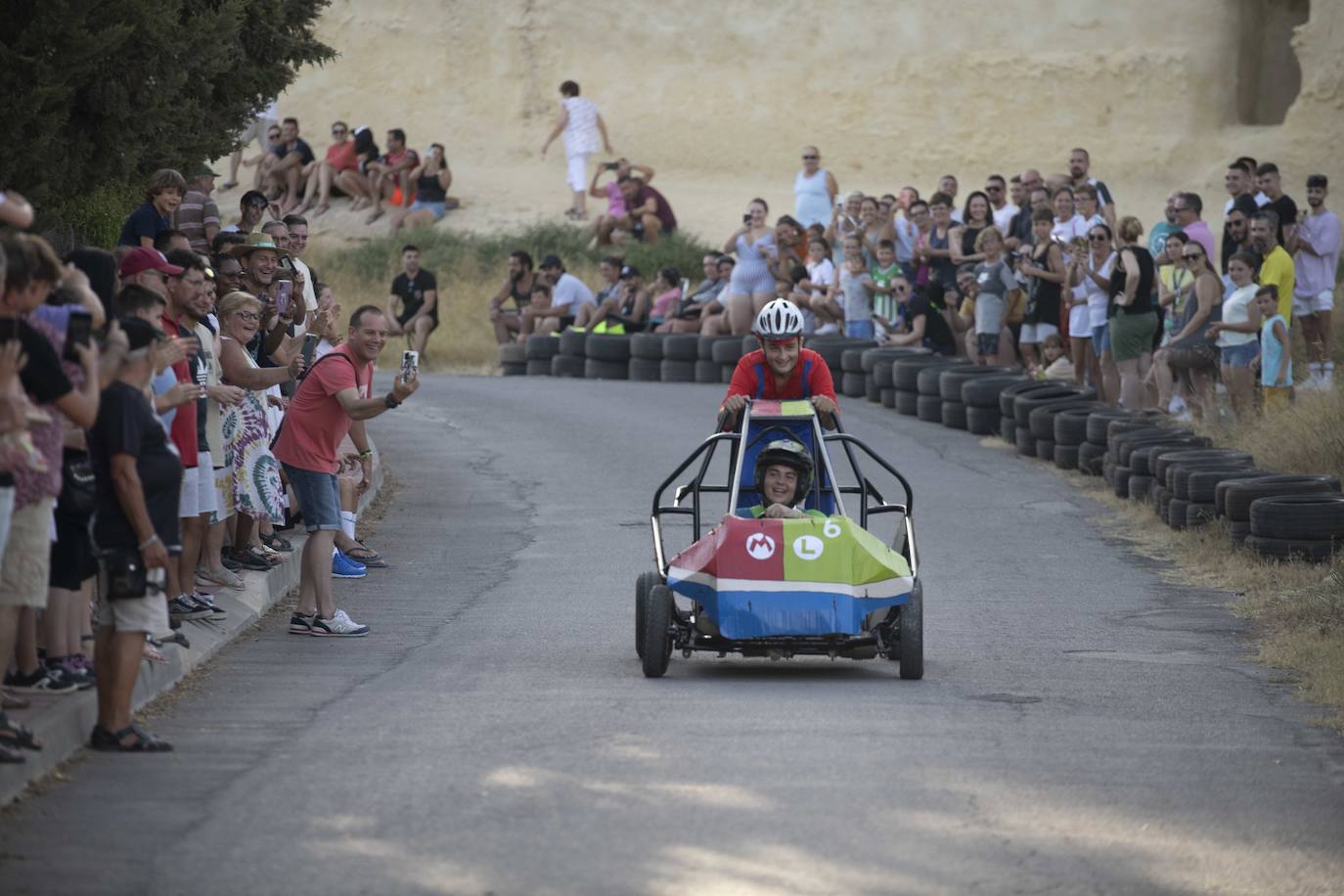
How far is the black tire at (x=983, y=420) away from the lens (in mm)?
22469

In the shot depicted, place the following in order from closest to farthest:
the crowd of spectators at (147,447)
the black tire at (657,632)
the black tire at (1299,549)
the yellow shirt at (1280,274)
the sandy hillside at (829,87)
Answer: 1. the crowd of spectators at (147,447)
2. the black tire at (657,632)
3. the black tire at (1299,549)
4. the yellow shirt at (1280,274)
5. the sandy hillside at (829,87)

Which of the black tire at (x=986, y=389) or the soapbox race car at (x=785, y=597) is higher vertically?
the black tire at (x=986, y=389)

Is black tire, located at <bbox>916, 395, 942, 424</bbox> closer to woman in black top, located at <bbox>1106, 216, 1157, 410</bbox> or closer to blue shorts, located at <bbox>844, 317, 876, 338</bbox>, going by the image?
woman in black top, located at <bbox>1106, 216, 1157, 410</bbox>

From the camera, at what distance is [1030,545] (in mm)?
15562

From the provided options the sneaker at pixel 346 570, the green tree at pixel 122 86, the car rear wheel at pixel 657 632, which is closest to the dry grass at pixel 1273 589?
the car rear wheel at pixel 657 632

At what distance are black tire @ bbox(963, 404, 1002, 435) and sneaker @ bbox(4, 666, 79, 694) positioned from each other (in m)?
Answer: 15.2

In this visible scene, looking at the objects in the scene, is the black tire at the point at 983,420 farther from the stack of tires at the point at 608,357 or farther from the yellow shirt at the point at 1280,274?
the stack of tires at the point at 608,357

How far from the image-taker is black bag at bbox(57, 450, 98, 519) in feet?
27.1

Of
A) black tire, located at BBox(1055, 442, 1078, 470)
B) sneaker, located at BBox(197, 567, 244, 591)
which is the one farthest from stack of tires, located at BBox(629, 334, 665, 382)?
sneaker, located at BBox(197, 567, 244, 591)

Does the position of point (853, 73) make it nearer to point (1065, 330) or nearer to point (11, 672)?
point (1065, 330)

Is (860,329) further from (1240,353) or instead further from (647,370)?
(1240,353)

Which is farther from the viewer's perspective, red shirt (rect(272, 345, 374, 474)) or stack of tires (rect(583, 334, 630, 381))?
stack of tires (rect(583, 334, 630, 381))

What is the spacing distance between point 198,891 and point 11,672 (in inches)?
104

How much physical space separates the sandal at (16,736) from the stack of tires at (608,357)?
21759 mm
